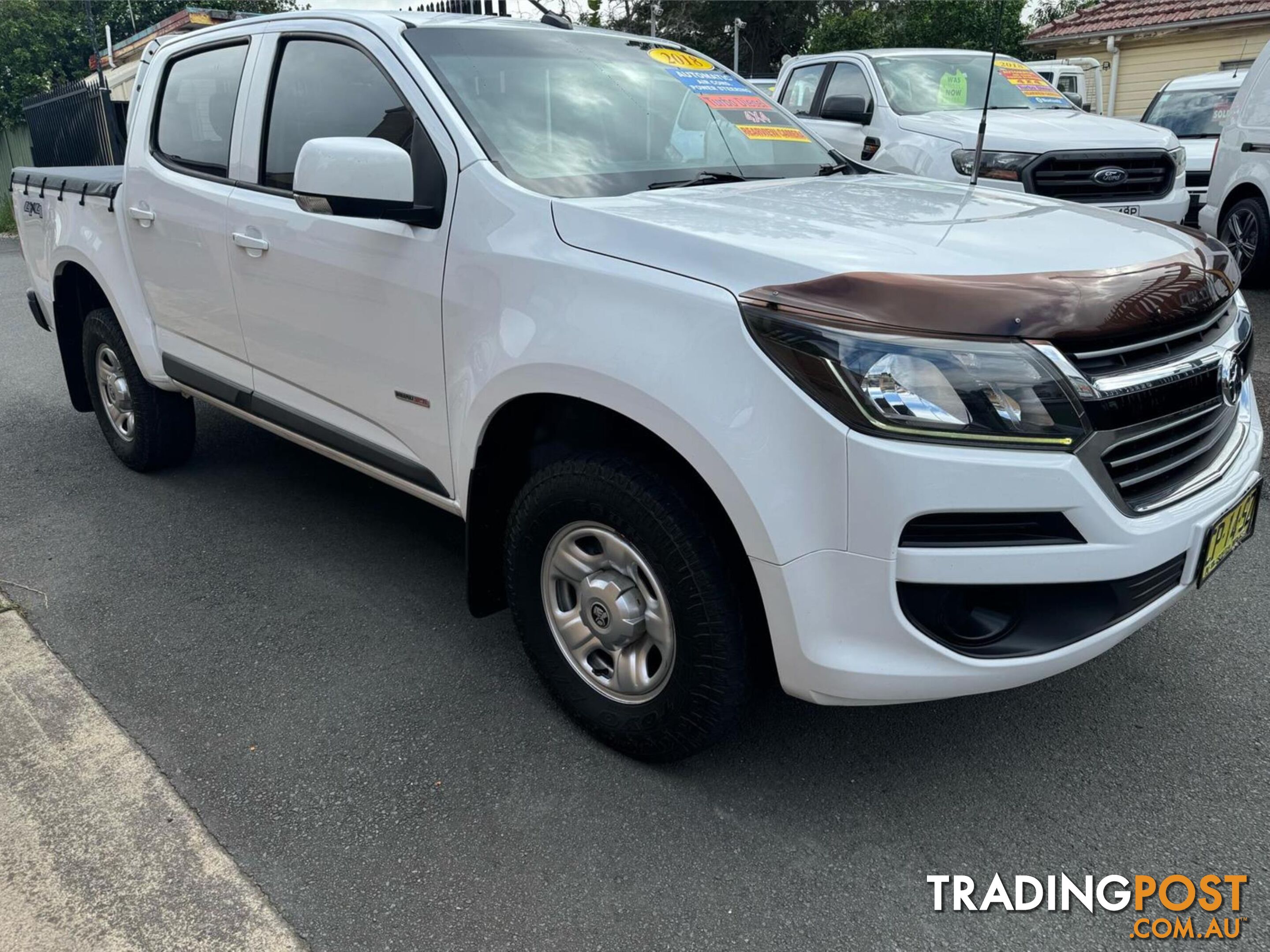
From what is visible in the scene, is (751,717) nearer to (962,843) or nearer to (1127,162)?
(962,843)

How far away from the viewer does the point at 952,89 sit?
786 centimetres

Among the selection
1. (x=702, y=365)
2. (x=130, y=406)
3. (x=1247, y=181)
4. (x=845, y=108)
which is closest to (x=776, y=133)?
(x=702, y=365)

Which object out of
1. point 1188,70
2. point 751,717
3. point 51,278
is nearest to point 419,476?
point 751,717

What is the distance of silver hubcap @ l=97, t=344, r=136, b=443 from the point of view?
4.62 m

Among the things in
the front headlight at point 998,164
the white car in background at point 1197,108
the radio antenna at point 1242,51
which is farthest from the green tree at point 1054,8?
the front headlight at point 998,164

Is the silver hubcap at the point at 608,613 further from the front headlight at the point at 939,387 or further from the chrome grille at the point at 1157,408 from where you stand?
the chrome grille at the point at 1157,408

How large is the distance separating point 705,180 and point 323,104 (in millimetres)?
1277

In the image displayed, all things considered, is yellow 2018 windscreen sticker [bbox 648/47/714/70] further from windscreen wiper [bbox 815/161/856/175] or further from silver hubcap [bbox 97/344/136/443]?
silver hubcap [bbox 97/344/136/443]

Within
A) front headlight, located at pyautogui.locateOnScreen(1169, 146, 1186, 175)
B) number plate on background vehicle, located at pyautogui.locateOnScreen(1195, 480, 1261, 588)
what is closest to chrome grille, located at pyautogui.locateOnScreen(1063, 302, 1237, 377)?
number plate on background vehicle, located at pyautogui.locateOnScreen(1195, 480, 1261, 588)

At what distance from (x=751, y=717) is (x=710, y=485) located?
97 centimetres

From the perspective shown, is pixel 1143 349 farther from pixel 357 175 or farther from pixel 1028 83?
pixel 1028 83

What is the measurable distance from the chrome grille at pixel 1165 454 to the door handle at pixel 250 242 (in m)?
→ 2.62

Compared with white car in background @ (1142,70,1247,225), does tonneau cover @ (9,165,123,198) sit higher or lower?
higher

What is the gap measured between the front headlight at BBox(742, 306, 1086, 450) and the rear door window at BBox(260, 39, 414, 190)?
155 cm
